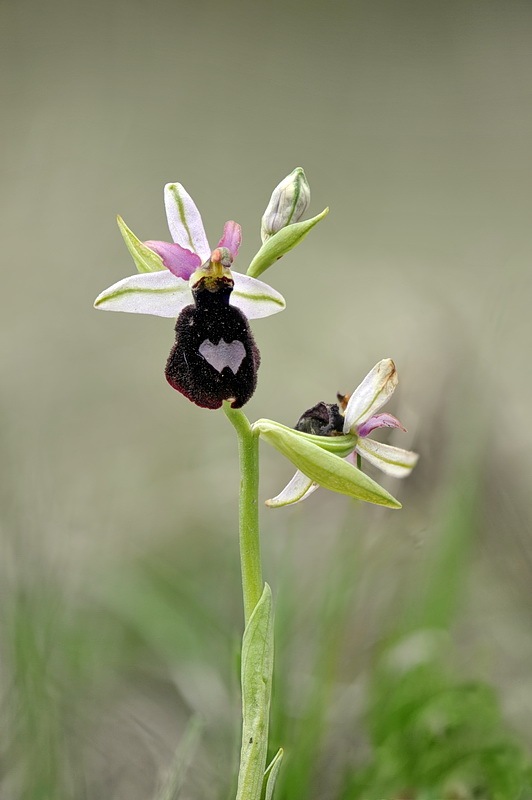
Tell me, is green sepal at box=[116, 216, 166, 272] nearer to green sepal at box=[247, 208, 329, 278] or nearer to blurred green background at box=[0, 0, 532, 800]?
green sepal at box=[247, 208, 329, 278]

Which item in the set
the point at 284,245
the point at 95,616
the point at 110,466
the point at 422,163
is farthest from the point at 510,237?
the point at 284,245

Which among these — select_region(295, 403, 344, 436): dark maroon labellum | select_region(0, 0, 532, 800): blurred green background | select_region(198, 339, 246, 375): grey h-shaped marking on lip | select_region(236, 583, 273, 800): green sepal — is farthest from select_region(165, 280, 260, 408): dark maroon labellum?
select_region(0, 0, 532, 800): blurred green background

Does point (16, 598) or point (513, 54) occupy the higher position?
point (513, 54)

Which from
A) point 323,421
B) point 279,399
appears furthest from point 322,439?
point 279,399

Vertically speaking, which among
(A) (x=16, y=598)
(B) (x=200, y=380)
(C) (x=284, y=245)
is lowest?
(A) (x=16, y=598)

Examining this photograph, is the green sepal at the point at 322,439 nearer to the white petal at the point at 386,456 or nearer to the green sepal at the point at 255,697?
the white petal at the point at 386,456

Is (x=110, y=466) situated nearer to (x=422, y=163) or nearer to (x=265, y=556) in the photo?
(x=265, y=556)
